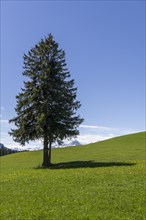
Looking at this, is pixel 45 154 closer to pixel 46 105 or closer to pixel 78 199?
pixel 46 105

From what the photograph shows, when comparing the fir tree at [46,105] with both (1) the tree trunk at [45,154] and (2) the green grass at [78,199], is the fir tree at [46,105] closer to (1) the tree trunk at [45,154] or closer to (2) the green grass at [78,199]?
(1) the tree trunk at [45,154]

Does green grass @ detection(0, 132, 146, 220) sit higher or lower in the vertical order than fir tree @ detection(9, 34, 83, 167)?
lower

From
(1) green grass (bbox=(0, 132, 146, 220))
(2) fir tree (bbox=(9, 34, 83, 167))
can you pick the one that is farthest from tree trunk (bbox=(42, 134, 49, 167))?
(1) green grass (bbox=(0, 132, 146, 220))

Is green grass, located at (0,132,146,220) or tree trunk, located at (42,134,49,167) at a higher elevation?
tree trunk, located at (42,134,49,167)

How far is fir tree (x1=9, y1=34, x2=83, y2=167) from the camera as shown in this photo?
1401 inches

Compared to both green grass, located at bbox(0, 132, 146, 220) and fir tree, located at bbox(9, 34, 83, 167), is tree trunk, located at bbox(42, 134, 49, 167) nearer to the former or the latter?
fir tree, located at bbox(9, 34, 83, 167)

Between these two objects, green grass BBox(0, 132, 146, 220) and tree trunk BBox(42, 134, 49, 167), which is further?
tree trunk BBox(42, 134, 49, 167)

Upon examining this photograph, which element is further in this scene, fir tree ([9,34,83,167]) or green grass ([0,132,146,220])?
fir tree ([9,34,83,167])

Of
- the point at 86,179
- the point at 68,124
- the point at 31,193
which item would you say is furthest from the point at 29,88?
the point at 31,193

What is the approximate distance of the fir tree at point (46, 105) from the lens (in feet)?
117

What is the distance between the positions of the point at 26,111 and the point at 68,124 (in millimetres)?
5450

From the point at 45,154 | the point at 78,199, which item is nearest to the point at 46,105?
the point at 45,154

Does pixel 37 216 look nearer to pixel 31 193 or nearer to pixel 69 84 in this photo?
pixel 31 193

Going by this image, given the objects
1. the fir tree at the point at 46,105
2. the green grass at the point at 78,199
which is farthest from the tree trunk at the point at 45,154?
the green grass at the point at 78,199
